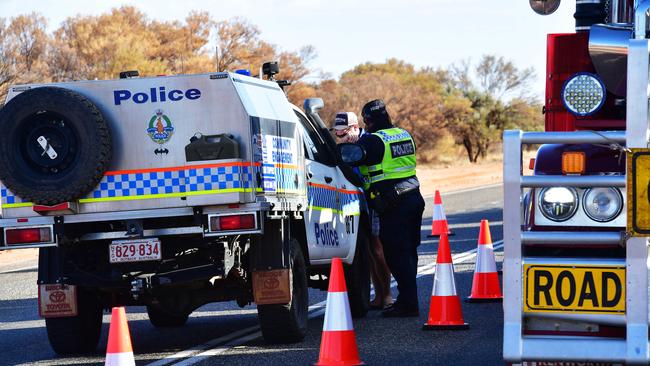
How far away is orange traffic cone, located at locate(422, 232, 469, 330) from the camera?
34.9 feet

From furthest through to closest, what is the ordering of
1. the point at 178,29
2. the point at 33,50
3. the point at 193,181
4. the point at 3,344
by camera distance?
the point at 178,29 → the point at 33,50 → the point at 3,344 → the point at 193,181

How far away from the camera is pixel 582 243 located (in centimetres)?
588

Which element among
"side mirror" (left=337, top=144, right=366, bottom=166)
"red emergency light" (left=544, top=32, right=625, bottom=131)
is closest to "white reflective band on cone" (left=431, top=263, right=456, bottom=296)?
"side mirror" (left=337, top=144, right=366, bottom=166)

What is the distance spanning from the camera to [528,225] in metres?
6.18

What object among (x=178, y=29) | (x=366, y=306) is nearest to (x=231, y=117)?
(x=366, y=306)

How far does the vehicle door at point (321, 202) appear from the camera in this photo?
1105cm

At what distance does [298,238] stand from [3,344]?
98.0 inches

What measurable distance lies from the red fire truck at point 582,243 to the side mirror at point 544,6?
2.83 m

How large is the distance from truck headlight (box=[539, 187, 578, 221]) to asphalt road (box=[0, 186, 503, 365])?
2.96m

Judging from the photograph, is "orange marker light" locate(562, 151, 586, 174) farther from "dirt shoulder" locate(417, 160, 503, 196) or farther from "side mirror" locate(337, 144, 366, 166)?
"dirt shoulder" locate(417, 160, 503, 196)

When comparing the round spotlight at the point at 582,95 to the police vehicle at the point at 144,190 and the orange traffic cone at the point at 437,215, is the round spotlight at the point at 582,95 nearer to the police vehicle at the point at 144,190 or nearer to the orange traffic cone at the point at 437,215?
the police vehicle at the point at 144,190

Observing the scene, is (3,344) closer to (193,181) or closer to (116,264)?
(116,264)

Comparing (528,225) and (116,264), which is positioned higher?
(528,225)

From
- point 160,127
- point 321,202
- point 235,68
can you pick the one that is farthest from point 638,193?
point 235,68
